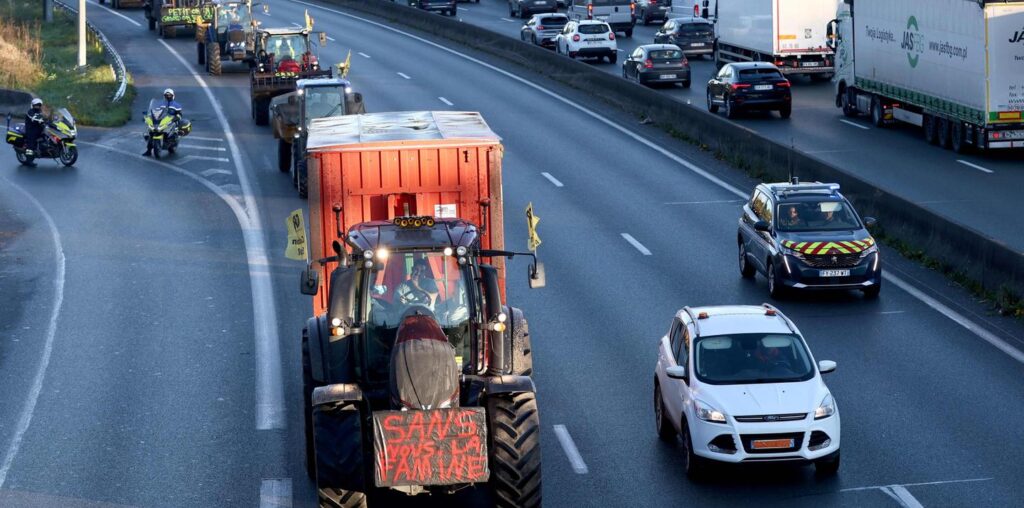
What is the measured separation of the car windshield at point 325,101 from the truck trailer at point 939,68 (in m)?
14.5

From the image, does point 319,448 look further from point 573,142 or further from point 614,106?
point 614,106

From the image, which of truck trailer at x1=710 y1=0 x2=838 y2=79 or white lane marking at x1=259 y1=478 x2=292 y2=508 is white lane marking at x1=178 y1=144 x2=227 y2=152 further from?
white lane marking at x1=259 y1=478 x2=292 y2=508

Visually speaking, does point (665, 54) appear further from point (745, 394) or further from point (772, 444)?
point (772, 444)

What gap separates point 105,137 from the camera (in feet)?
134

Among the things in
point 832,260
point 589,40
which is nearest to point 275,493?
point 832,260

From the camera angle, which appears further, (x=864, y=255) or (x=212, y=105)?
(x=212, y=105)

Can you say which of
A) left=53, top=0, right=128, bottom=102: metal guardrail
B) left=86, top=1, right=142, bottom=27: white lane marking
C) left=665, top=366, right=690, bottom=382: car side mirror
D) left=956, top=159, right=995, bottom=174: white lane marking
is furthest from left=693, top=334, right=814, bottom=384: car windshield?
left=86, top=1, right=142, bottom=27: white lane marking

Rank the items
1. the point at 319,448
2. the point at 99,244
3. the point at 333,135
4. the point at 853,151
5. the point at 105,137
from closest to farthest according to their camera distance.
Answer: the point at 319,448
the point at 333,135
the point at 99,244
the point at 853,151
the point at 105,137

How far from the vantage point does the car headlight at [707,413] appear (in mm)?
14875

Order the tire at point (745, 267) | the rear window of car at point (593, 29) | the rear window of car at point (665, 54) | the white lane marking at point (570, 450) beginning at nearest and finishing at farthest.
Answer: the white lane marking at point (570, 450), the tire at point (745, 267), the rear window of car at point (665, 54), the rear window of car at point (593, 29)

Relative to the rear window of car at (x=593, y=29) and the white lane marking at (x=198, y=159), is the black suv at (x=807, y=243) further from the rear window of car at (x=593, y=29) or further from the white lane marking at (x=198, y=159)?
the rear window of car at (x=593, y=29)

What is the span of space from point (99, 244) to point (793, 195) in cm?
1259

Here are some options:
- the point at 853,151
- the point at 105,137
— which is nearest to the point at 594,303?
the point at 853,151

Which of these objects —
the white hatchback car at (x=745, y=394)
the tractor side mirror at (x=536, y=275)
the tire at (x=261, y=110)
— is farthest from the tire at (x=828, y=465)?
the tire at (x=261, y=110)
